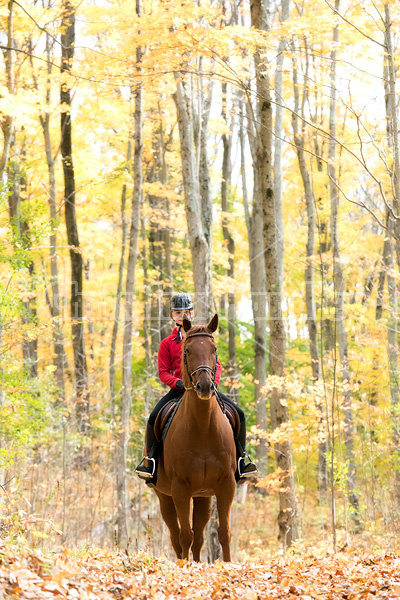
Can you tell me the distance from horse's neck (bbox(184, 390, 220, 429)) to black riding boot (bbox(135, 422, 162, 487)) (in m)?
1.02

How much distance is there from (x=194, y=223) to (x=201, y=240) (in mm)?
383

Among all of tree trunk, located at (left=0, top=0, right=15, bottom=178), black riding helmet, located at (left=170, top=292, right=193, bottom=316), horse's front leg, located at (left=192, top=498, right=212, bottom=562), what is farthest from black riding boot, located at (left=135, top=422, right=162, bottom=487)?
tree trunk, located at (left=0, top=0, right=15, bottom=178)

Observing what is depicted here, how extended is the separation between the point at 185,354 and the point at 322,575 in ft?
8.11

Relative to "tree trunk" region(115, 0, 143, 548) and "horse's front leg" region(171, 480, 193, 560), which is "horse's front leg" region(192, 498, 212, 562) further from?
"tree trunk" region(115, 0, 143, 548)

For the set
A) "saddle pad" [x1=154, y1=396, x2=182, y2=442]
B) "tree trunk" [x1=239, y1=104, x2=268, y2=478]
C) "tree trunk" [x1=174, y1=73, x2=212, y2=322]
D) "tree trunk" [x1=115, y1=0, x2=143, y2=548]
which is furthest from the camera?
"tree trunk" [x1=239, y1=104, x2=268, y2=478]

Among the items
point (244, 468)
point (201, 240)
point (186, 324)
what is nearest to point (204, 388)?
point (186, 324)

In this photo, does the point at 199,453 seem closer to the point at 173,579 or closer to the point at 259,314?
the point at 173,579

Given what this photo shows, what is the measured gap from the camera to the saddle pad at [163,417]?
759 cm

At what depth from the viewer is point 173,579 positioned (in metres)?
5.21

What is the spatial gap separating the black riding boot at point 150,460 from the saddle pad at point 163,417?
61mm

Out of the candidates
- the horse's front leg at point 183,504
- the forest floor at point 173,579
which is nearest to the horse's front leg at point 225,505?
the horse's front leg at point 183,504

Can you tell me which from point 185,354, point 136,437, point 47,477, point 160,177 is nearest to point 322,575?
point 185,354

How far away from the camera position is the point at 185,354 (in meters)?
6.61

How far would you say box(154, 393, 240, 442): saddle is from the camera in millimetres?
7473
